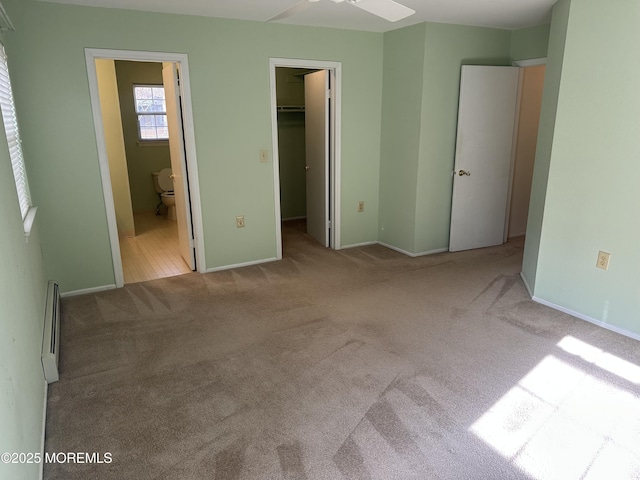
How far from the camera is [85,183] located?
3.53 meters

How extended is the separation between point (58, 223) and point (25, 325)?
68.8 inches

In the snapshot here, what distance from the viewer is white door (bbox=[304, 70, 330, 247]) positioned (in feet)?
15.0

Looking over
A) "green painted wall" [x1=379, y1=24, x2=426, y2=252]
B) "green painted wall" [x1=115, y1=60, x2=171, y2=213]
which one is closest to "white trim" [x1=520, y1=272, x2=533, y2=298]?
"green painted wall" [x1=379, y1=24, x2=426, y2=252]

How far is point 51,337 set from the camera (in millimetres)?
2615

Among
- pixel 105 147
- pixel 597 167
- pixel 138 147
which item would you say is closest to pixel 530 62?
pixel 597 167

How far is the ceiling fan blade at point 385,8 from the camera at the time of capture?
88.9 inches

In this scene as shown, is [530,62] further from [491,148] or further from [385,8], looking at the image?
[385,8]

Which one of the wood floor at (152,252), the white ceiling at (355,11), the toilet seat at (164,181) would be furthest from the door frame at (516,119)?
the toilet seat at (164,181)

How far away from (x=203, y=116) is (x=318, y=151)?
1.42 m

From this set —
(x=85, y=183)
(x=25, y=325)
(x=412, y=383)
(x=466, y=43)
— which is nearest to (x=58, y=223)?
(x=85, y=183)

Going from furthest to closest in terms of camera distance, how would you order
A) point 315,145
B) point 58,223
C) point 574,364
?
point 315,145 < point 58,223 < point 574,364

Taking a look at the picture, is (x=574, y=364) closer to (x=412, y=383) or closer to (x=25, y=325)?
(x=412, y=383)

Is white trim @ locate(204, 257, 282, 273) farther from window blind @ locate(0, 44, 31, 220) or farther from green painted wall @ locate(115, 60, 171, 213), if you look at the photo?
green painted wall @ locate(115, 60, 171, 213)

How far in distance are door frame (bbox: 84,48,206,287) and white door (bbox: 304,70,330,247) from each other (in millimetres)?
1432
